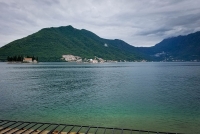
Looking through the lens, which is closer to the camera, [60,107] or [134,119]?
[134,119]

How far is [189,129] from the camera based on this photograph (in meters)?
32.5

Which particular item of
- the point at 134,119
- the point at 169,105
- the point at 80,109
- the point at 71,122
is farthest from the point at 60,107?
the point at 169,105

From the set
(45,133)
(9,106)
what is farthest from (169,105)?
(9,106)

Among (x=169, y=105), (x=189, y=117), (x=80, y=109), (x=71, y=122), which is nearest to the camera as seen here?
(x=71, y=122)

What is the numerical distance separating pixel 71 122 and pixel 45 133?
14567 mm

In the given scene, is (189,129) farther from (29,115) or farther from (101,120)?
(29,115)

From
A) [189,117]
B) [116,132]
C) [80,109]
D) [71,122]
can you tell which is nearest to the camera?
[116,132]

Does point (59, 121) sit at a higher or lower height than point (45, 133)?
lower

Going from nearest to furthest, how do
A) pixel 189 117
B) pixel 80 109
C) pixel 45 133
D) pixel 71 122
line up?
pixel 45 133, pixel 71 122, pixel 189 117, pixel 80 109

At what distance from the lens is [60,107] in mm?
49000

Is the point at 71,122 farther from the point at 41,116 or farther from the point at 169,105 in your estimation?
the point at 169,105

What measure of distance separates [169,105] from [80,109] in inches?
1072

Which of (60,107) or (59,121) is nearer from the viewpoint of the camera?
(59,121)

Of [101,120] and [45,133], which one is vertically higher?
[45,133]
